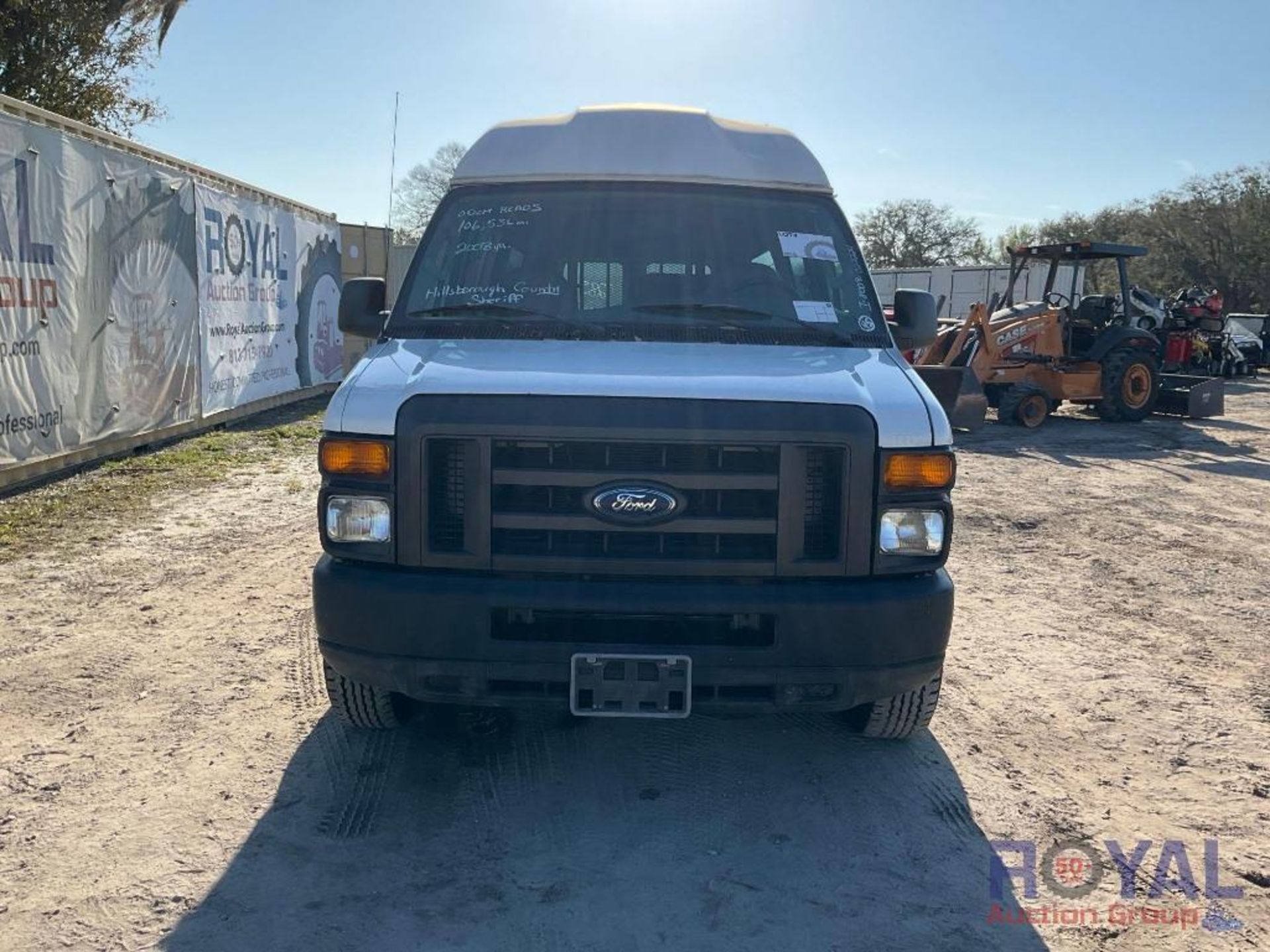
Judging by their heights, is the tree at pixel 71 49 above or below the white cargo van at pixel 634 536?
A: above

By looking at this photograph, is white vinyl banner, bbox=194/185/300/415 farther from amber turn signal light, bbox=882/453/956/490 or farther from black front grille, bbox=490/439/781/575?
amber turn signal light, bbox=882/453/956/490

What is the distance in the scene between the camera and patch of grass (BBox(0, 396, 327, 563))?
23.6 feet

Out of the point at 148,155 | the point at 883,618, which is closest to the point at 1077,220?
the point at 148,155

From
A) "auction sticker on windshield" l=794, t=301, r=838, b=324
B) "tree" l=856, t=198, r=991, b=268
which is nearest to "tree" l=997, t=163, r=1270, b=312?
"tree" l=856, t=198, r=991, b=268

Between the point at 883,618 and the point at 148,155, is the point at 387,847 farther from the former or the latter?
the point at 148,155

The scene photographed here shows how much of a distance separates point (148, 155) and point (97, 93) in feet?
43.0

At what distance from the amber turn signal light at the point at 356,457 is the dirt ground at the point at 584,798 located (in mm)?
1199

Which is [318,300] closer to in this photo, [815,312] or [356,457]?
[815,312]

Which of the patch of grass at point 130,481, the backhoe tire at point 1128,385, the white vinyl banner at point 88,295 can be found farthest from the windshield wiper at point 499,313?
the backhoe tire at point 1128,385

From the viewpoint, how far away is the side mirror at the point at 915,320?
4723 mm

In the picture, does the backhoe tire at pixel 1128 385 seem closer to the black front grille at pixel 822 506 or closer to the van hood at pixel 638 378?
the van hood at pixel 638 378

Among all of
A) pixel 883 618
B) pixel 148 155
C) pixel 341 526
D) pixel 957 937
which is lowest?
pixel 957 937

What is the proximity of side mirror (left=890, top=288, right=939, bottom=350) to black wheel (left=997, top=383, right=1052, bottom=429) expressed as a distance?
11243 mm

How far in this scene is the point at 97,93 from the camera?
2098 cm
